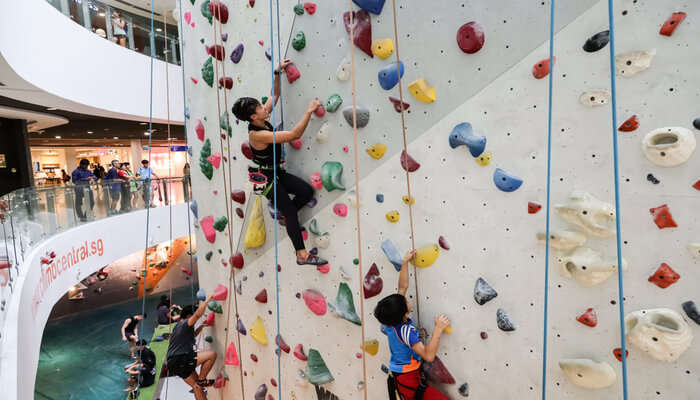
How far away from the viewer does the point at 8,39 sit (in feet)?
13.6

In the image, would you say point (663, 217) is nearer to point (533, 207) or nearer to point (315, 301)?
point (533, 207)

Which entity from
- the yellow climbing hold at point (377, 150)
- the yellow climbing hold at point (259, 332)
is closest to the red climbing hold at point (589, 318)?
the yellow climbing hold at point (377, 150)

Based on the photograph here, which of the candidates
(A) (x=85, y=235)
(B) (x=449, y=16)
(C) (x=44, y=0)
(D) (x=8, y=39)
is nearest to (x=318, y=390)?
(B) (x=449, y=16)

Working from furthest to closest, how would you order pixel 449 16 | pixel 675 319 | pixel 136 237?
pixel 136 237
pixel 449 16
pixel 675 319

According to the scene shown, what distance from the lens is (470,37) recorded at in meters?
1.52

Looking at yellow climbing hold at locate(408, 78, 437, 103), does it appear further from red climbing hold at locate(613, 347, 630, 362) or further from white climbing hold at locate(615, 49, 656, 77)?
red climbing hold at locate(613, 347, 630, 362)

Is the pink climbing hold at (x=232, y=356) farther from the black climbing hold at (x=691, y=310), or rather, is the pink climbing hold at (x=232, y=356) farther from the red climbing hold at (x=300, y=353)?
the black climbing hold at (x=691, y=310)

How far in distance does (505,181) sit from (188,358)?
257 cm

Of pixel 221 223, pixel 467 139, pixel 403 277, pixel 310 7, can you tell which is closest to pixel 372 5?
pixel 310 7

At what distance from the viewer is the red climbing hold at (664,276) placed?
1.24 m

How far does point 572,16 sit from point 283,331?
82.7 inches

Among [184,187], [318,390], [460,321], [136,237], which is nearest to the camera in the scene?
[460,321]

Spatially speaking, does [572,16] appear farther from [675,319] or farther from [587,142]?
[675,319]

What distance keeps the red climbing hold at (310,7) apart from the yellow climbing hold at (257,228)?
3.48ft
